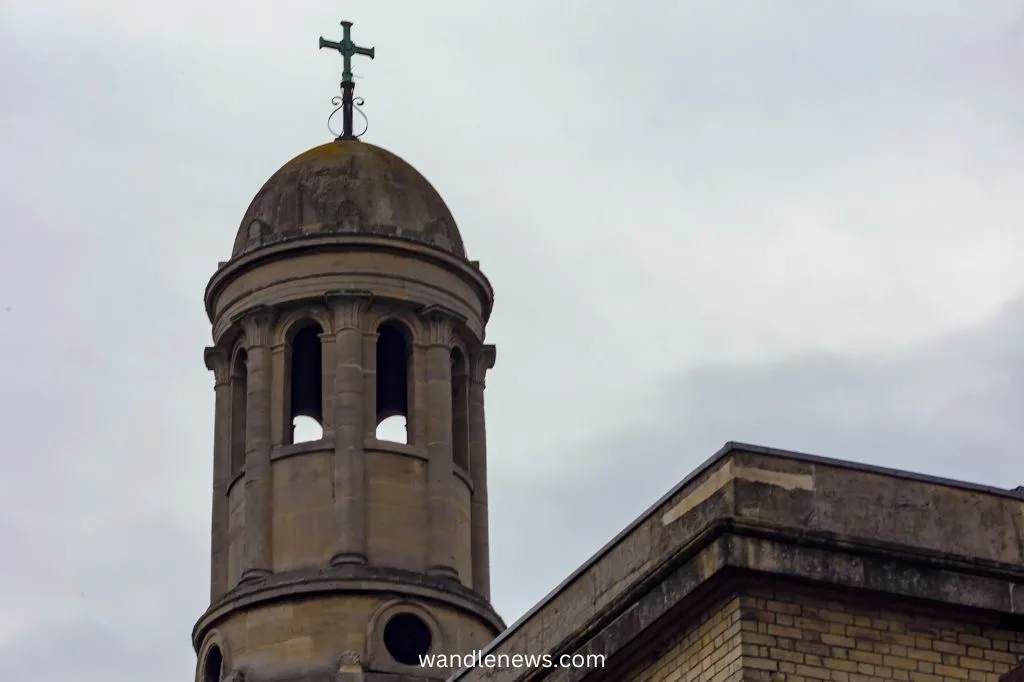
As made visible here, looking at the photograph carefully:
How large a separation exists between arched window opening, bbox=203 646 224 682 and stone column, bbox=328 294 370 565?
2.48 m

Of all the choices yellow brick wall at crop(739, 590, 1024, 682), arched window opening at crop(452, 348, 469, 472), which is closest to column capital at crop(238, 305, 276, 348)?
arched window opening at crop(452, 348, 469, 472)

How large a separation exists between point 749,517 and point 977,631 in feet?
9.00

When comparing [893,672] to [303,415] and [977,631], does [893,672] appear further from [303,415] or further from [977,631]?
[303,415]

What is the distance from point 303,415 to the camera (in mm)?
49406

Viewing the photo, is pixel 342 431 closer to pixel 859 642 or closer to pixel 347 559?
pixel 347 559

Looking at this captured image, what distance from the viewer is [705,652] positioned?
3136cm

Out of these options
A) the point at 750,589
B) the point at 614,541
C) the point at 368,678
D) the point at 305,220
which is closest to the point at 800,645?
the point at 750,589

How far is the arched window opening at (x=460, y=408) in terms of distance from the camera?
1919 inches

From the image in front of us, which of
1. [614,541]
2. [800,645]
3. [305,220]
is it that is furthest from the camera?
[305,220]

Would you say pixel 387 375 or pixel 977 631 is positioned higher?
pixel 387 375

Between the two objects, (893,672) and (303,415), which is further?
(303,415)

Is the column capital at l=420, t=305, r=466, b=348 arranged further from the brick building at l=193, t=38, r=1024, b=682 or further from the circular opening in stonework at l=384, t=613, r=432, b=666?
the circular opening in stonework at l=384, t=613, r=432, b=666

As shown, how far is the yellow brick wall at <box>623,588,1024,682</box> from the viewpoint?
30844 millimetres

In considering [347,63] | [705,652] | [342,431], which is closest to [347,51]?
[347,63]
